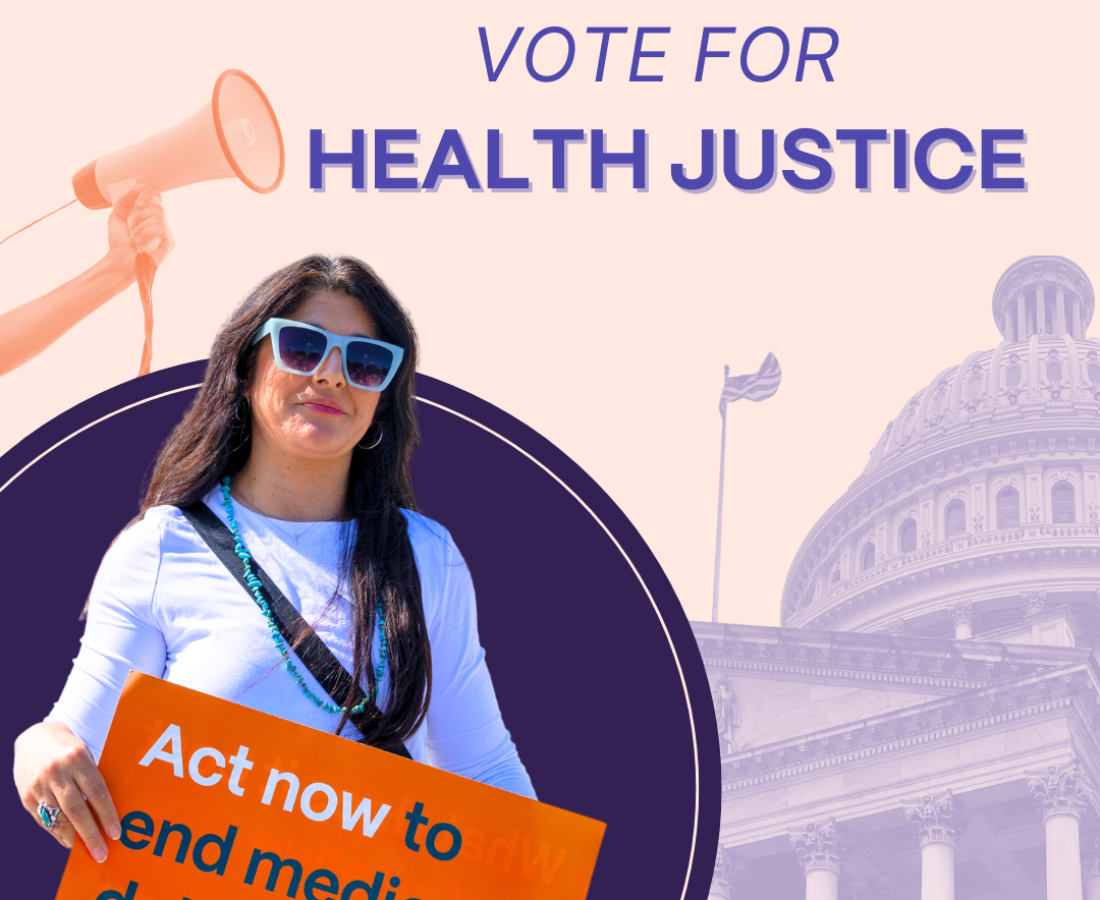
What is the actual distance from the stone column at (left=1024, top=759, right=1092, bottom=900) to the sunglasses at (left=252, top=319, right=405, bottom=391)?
34.7 m

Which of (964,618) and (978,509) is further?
(978,509)

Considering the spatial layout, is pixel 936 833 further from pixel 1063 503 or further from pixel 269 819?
pixel 269 819

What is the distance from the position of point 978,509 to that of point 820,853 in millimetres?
22578

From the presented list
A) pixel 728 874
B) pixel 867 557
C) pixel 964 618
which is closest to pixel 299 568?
pixel 728 874

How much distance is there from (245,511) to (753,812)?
37.1 meters

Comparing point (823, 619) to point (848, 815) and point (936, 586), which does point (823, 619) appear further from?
point (848, 815)

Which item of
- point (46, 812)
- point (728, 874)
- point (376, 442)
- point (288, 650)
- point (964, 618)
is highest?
point (964, 618)

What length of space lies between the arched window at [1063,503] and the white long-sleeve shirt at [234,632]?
55.8 m

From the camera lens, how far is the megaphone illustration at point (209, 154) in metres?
3.07

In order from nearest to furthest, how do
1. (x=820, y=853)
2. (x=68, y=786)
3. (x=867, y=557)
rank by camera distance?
1. (x=68, y=786)
2. (x=820, y=853)
3. (x=867, y=557)

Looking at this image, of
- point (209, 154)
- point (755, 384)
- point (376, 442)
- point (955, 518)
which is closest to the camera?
point (376, 442)

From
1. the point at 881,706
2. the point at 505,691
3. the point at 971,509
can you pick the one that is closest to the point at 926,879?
the point at 881,706

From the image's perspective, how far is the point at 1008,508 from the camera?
183ft

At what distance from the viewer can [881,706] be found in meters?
38.6
